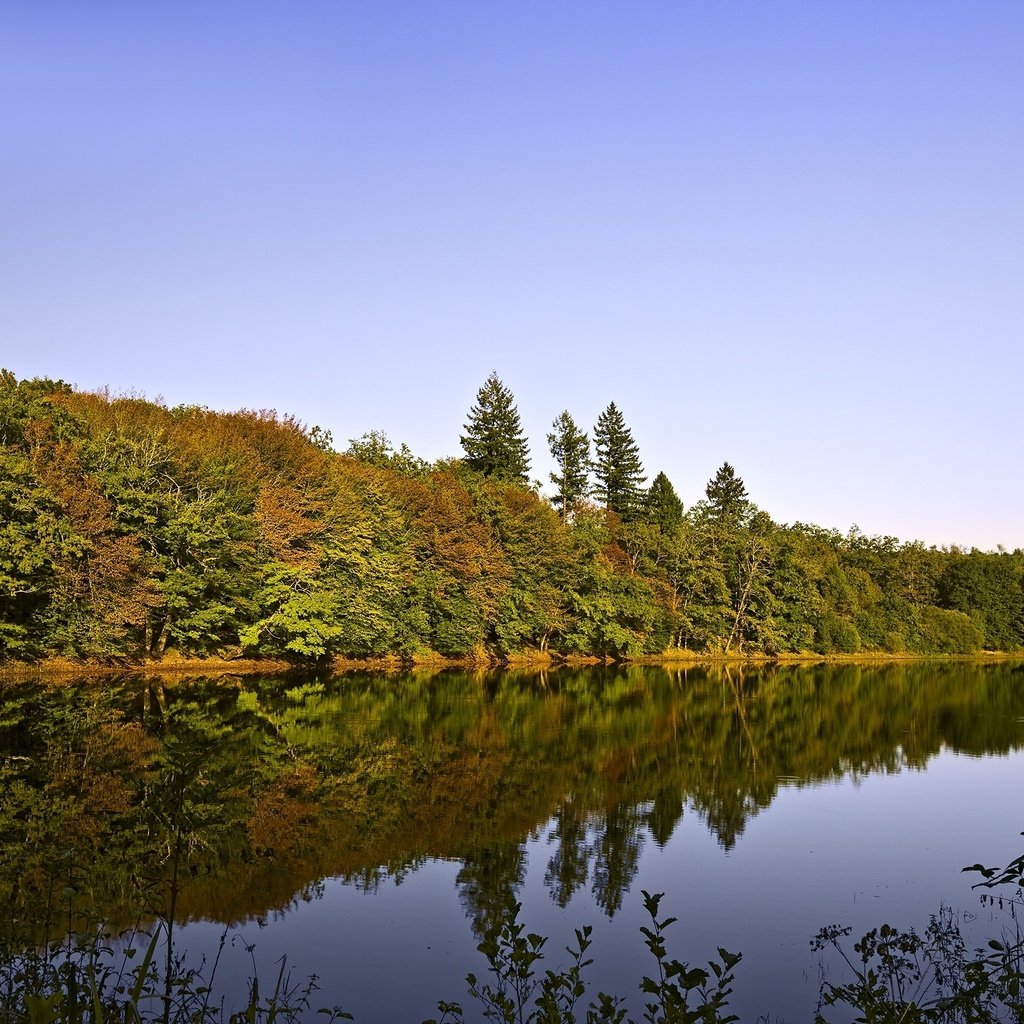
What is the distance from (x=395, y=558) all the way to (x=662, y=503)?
47.6 m

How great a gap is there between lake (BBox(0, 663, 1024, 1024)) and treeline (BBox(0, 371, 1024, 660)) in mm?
6735

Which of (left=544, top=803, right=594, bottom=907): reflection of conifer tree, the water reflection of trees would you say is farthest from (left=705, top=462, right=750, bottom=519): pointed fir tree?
(left=544, top=803, right=594, bottom=907): reflection of conifer tree

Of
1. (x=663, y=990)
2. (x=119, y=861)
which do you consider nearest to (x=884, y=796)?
(x=119, y=861)

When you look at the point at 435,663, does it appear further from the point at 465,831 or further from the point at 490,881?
the point at 490,881

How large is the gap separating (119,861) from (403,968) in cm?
456

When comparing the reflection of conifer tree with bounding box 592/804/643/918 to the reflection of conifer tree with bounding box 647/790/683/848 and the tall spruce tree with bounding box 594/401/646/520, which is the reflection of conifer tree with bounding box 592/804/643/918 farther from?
the tall spruce tree with bounding box 594/401/646/520

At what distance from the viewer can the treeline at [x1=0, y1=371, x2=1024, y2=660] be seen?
36312 millimetres

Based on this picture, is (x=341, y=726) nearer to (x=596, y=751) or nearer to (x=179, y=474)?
(x=596, y=751)

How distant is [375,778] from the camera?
64.0ft

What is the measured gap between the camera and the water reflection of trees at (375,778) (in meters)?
11.9

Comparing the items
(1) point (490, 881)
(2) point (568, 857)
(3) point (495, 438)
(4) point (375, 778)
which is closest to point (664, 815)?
(2) point (568, 857)

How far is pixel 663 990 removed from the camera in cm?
507

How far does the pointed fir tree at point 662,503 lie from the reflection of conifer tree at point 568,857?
71545 mm

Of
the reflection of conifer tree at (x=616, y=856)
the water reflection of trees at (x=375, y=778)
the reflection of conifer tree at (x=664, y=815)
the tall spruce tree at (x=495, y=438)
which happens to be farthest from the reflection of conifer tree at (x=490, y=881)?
the tall spruce tree at (x=495, y=438)
